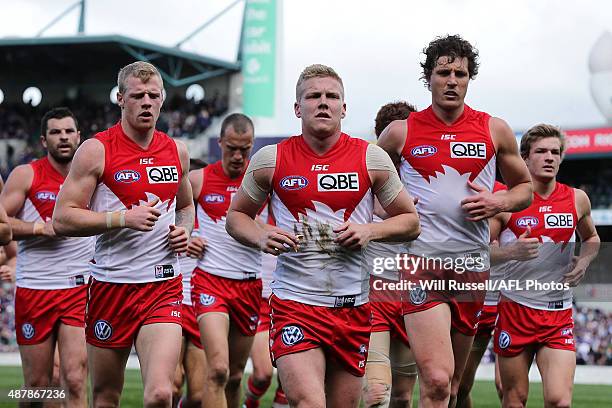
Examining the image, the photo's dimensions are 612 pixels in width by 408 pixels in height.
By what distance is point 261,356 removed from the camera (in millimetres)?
11250

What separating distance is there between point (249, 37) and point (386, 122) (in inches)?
1421

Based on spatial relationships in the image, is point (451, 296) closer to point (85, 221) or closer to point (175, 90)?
point (85, 221)

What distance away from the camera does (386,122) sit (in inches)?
351

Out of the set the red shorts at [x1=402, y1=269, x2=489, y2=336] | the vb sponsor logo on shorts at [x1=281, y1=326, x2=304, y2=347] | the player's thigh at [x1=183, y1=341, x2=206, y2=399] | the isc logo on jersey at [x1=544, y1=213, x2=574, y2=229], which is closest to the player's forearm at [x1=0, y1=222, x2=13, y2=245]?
the vb sponsor logo on shorts at [x1=281, y1=326, x2=304, y2=347]

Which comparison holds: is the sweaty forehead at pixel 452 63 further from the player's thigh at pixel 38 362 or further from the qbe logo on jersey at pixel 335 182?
the player's thigh at pixel 38 362

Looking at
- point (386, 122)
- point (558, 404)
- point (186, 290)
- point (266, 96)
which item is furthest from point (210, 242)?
point (266, 96)

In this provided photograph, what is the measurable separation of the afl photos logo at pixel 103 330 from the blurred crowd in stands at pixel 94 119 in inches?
1445

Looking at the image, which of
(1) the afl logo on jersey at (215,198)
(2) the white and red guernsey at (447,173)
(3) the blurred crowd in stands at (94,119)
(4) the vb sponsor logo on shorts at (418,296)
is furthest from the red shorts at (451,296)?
(3) the blurred crowd in stands at (94,119)

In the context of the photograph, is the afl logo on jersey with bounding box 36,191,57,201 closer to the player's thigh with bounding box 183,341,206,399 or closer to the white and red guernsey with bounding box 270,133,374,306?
the player's thigh with bounding box 183,341,206,399

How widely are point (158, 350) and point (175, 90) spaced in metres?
43.1

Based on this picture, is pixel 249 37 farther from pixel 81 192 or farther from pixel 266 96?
pixel 81 192

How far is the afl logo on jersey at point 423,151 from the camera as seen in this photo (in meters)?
7.37

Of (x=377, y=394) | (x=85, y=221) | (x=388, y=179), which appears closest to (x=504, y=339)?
(x=377, y=394)

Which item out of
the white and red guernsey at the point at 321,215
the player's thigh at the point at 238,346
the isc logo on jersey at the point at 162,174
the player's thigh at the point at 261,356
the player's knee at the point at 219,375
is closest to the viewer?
the white and red guernsey at the point at 321,215
